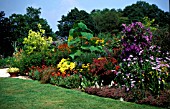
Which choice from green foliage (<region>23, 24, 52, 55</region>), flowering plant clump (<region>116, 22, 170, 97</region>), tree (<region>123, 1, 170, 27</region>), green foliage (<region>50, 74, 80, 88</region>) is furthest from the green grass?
tree (<region>123, 1, 170, 27</region>)

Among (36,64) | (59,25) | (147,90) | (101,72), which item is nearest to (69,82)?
(101,72)

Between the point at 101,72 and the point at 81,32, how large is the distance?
3.99 meters

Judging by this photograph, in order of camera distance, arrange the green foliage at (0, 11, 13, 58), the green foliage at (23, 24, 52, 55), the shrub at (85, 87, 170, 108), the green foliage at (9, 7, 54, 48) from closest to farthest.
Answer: the shrub at (85, 87, 170, 108) → the green foliage at (23, 24, 52, 55) → the green foliage at (0, 11, 13, 58) → the green foliage at (9, 7, 54, 48)

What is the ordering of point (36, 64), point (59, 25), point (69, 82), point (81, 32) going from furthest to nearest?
point (59, 25), point (36, 64), point (81, 32), point (69, 82)

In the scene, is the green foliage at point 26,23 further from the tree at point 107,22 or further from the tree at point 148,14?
the tree at point 148,14

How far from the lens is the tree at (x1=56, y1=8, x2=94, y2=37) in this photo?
54.2 meters

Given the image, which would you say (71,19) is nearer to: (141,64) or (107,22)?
(107,22)

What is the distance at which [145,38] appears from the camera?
29.6ft

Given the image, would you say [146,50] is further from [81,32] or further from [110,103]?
[81,32]

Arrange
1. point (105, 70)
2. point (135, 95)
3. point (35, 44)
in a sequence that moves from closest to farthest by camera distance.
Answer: point (135, 95), point (105, 70), point (35, 44)

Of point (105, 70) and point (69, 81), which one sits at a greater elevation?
point (105, 70)

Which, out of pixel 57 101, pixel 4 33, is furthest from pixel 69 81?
pixel 4 33

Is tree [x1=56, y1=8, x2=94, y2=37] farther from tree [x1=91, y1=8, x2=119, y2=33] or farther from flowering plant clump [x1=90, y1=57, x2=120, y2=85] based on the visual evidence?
flowering plant clump [x1=90, y1=57, x2=120, y2=85]

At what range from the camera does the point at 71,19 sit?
2229 inches
